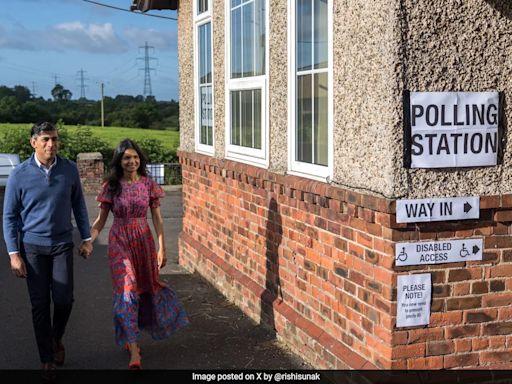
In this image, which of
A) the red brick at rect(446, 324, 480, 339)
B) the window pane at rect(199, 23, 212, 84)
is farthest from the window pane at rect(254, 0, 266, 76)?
the red brick at rect(446, 324, 480, 339)

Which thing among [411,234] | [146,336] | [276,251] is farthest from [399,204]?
[146,336]

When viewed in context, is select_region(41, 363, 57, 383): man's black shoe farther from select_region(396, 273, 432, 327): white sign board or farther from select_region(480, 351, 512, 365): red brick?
select_region(480, 351, 512, 365): red brick

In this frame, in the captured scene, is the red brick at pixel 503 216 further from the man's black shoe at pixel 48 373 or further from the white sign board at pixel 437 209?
the man's black shoe at pixel 48 373

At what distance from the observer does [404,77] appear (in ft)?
14.0

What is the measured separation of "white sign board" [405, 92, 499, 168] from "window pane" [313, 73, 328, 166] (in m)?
1.04

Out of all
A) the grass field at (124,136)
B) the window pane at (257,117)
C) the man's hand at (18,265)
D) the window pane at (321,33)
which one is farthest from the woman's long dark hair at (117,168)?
the grass field at (124,136)

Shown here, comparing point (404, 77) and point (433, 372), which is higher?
point (404, 77)

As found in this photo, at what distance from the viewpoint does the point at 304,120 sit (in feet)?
18.6

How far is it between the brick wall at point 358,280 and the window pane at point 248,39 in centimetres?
93

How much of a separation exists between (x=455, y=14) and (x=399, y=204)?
117 centimetres

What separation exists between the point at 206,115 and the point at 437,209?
4.66 m

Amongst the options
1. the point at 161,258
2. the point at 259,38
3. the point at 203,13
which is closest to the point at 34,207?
the point at 161,258

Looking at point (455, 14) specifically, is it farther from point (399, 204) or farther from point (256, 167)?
point (256, 167)

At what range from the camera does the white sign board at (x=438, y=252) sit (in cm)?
432
